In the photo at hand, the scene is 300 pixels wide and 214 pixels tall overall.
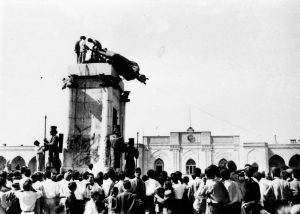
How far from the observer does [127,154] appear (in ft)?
44.5

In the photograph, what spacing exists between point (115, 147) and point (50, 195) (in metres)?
5.06

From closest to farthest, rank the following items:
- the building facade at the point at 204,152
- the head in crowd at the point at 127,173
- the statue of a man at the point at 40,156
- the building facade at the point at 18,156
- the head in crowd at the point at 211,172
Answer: the head in crowd at the point at 211,172 → the head in crowd at the point at 127,173 → the statue of a man at the point at 40,156 → the building facade at the point at 204,152 → the building facade at the point at 18,156

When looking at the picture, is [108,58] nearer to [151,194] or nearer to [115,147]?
[115,147]

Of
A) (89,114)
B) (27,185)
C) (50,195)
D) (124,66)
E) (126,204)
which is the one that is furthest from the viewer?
(124,66)

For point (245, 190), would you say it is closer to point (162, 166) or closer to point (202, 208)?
point (202, 208)

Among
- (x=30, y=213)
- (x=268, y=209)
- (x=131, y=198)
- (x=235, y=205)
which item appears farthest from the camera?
(x=268, y=209)

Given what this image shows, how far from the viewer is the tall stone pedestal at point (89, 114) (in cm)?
1402

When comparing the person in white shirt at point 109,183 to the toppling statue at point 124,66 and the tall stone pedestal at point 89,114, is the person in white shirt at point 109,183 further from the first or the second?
the toppling statue at point 124,66

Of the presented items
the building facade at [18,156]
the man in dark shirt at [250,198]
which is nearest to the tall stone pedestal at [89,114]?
the man in dark shirt at [250,198]

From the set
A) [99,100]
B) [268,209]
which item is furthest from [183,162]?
[268,209]

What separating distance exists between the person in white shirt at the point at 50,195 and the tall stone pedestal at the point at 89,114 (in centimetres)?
535

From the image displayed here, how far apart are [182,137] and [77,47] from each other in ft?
138

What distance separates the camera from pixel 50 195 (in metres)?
8.23

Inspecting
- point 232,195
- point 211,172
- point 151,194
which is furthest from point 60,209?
point 232,195
